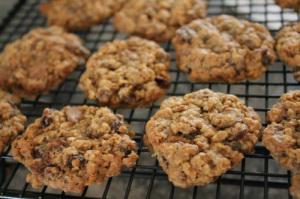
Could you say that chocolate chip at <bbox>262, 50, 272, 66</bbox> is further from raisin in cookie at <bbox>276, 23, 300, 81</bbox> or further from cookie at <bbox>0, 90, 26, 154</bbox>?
cookie at <bbox>0, 90, 26, 154</bbox>

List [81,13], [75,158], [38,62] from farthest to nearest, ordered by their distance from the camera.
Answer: [81,13] < [38,62] < [75,158]

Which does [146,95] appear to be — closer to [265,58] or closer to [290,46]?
[265,58]

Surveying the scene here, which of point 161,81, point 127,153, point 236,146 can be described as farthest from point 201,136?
point 161,81

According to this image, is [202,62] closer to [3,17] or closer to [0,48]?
[0,48]

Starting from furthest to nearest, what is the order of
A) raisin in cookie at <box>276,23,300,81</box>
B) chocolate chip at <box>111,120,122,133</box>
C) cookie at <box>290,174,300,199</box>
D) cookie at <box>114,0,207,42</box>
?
cookie at <box>114,0,207,42</box> → raisin in cookie at <box>276,23,300,81</box> → chocolate chip at <box>111,120,122,133</box> → cookie at <box>290,174,300,199</box>

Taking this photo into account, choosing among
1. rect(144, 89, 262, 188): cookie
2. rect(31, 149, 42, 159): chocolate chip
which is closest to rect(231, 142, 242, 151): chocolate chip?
rect(144, 89, 262, 188): cookie

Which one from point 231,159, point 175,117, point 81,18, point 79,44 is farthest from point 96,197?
point 81,18
